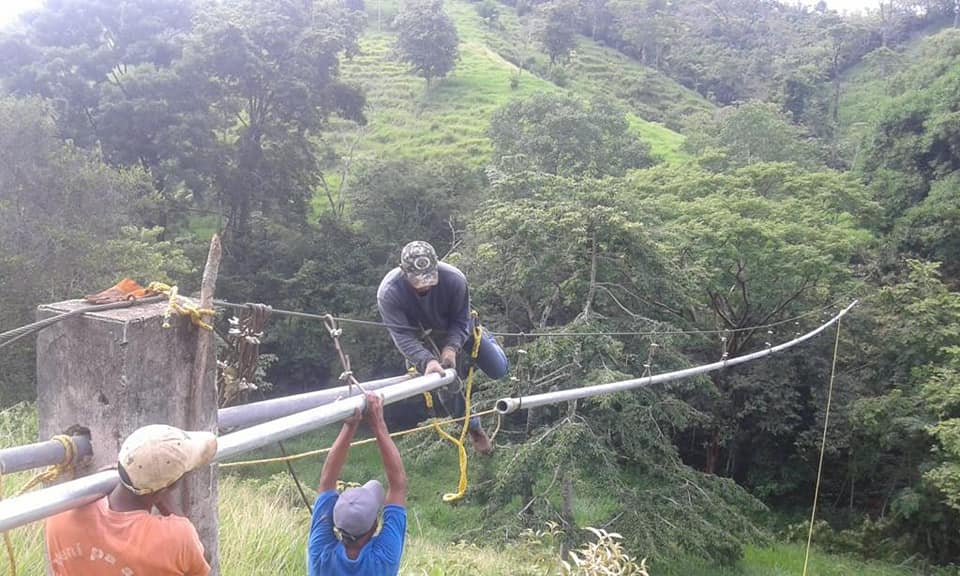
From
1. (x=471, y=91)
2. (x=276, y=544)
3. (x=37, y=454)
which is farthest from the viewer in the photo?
(x=471, y=91)

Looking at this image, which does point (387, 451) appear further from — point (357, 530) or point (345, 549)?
point (345, 549)

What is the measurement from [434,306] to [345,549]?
4.48 ft

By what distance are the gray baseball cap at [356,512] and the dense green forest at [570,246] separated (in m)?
3.27

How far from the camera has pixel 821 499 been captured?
1831 cm

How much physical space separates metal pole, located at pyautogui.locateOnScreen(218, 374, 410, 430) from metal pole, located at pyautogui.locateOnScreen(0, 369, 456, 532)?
0.26 metres

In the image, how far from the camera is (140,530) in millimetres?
1853

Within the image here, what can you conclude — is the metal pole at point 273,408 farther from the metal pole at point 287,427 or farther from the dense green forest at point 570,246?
the dense green forest at point 570,246

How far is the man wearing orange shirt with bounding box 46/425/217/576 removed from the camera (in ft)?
5.61

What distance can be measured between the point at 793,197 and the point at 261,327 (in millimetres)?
18871

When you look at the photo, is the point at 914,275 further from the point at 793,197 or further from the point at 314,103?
the point at 314,103

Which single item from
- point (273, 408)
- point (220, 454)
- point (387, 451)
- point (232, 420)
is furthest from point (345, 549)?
point (220, 454)

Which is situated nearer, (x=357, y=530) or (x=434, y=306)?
(x=357, y=530)

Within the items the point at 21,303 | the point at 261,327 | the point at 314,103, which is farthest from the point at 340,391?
the point at 314,103

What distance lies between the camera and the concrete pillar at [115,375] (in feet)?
6.10
